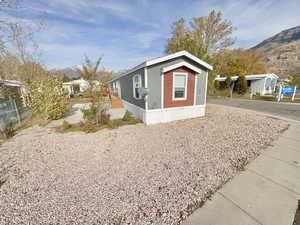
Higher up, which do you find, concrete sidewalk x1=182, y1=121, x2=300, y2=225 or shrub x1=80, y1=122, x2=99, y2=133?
shrub x1=80, y1=122, x2=99, y2=133

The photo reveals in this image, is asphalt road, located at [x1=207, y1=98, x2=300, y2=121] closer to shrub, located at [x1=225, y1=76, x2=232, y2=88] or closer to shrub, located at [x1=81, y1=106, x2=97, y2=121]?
shrub, located at [x1=225, y1=76, x2=232, y2=88]

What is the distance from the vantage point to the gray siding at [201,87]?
286 inches

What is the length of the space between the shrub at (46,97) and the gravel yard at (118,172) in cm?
241

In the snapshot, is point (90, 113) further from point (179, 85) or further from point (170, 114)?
point (179, 85)

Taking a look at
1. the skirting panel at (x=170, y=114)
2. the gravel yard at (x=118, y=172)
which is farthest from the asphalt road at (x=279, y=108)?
the skirting panel at (x=170, y=114)

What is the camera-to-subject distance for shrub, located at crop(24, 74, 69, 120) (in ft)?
23.3

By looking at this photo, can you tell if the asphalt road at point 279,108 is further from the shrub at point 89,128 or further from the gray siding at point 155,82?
the shrub at point 89,128

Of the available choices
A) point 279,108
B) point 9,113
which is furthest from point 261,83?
point 9,113

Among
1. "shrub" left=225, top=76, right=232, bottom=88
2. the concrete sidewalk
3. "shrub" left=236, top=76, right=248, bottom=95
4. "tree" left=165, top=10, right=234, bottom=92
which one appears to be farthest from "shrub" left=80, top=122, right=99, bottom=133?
"shrub" left=225, top=76, right=232, bottom=88

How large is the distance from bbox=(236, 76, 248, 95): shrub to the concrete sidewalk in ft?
57.3

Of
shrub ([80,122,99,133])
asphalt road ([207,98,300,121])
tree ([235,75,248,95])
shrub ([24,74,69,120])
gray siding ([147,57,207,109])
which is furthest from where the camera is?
tree ([235,75,248,95])

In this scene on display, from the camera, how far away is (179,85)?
6781 millimetres

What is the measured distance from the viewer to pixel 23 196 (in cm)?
231

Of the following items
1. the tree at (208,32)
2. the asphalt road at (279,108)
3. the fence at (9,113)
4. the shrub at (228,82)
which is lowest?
the asphalt road at (279,108)
